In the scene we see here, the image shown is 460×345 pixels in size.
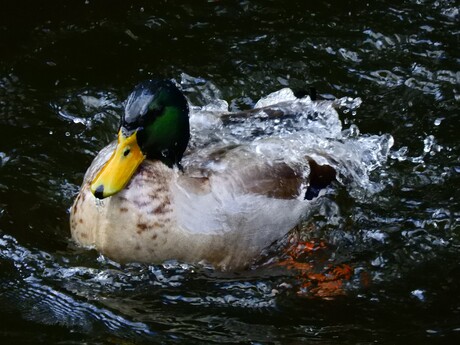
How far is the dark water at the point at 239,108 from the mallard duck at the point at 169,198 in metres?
0.14

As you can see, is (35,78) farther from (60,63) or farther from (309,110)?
(309,110)

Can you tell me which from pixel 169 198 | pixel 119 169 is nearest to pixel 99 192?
pixel 119 169

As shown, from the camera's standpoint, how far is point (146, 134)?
4.70 metres

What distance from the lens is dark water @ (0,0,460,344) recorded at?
431cm

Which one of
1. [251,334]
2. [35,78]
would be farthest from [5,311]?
[35,78]

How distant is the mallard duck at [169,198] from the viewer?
464cm

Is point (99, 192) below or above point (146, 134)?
below

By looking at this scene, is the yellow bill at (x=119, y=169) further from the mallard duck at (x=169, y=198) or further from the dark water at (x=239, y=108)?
the dark water at (x=239, y=108)

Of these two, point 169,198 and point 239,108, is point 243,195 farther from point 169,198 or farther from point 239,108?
point 239,108

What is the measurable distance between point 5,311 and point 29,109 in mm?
2269

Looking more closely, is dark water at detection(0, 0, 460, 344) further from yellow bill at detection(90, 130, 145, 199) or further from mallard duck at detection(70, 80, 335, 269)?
yellow bill at detection(90, 130, 145, 199)

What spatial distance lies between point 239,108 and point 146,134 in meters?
1.73

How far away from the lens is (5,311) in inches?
167

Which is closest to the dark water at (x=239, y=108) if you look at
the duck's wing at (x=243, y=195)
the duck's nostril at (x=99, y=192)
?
the duck's wing at (x=243, y=195)
